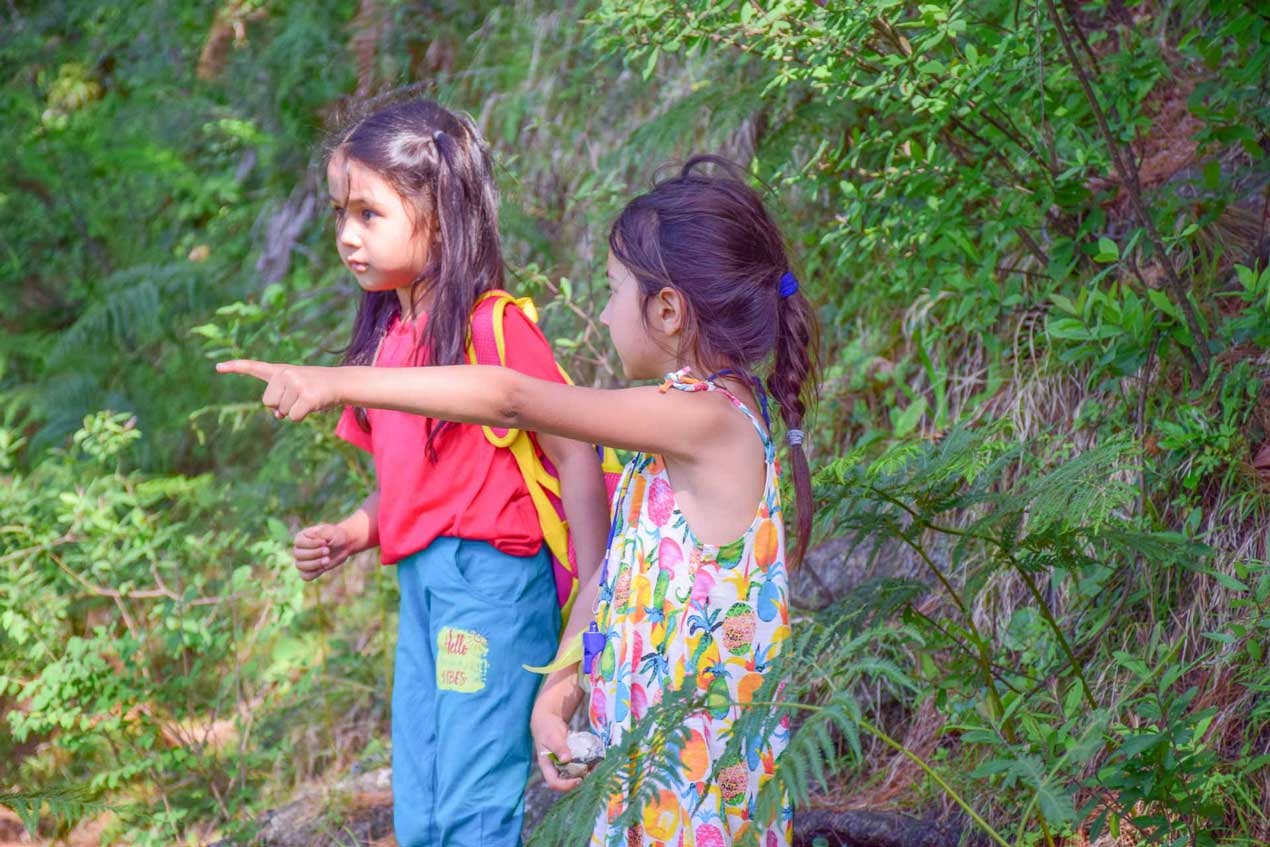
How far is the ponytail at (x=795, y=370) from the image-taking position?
236 cm

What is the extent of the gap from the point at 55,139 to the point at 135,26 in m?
1.02

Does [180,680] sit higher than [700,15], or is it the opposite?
[700,15]

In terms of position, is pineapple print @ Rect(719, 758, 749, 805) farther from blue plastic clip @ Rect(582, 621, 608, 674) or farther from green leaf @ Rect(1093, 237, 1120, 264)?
green leaf @ Rect(1093, 237, 1120, 264)

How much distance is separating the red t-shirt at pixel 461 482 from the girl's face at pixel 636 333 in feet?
1.04

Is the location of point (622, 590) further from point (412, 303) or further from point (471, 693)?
point (412, 303)

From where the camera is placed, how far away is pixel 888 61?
2.92m

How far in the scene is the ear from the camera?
2.28 meters

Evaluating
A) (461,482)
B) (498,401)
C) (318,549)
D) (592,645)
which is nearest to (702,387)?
(498,401)

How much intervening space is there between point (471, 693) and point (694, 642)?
22.9 inches

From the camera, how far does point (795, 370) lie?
8.02ft

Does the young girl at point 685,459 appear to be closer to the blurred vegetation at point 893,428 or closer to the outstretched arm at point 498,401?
the outstretched arm at point 498,401

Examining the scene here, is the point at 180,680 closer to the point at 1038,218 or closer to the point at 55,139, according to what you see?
the point at 1038,218

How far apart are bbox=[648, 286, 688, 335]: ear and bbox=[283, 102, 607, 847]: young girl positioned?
352 millimetres

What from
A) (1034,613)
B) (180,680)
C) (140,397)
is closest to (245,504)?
(180,680)
